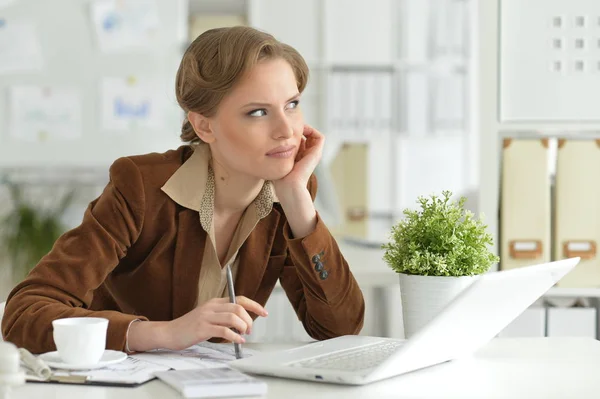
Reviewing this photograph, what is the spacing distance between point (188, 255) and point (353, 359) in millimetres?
464

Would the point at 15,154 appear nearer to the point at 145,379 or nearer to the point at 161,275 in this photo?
the point at 161,275

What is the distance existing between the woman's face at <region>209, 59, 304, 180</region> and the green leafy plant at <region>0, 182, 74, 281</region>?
2873 millimetres

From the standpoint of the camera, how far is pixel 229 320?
48.4 inches

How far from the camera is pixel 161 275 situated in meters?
1.57

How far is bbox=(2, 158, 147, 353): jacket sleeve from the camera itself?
130cm

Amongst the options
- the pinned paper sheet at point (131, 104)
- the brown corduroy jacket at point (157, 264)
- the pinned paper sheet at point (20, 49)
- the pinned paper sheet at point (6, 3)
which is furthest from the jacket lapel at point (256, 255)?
the pinned paper sheet at point (6, 3)

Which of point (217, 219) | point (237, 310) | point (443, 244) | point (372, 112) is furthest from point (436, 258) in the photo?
point (372, 112)

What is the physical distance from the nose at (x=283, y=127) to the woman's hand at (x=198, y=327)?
0.29m

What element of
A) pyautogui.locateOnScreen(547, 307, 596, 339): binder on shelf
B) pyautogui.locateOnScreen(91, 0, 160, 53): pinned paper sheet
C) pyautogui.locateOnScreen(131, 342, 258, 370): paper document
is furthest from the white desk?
pyautogui.locateOnScreen(91, 0, 160, 53): pinned paper sheet

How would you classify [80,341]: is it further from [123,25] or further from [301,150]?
[123,25]

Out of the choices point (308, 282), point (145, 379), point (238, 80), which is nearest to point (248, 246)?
point (308, 282)

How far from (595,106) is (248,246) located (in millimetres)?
1028

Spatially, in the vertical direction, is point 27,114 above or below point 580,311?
above

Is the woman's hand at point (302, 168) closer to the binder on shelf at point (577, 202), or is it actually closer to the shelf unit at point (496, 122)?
the shelf unit at point (496, 122)
